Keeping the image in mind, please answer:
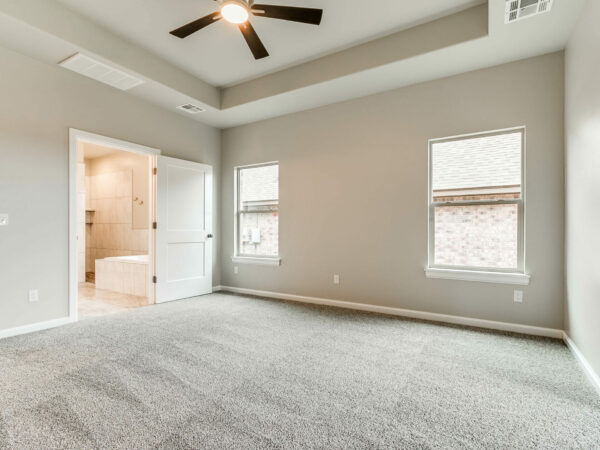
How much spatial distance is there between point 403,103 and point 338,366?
3.19 meters

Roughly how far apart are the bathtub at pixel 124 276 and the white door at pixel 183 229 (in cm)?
51

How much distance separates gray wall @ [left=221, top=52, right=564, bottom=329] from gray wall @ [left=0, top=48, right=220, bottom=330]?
2.38 metres

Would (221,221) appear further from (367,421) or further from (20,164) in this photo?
(367,421)

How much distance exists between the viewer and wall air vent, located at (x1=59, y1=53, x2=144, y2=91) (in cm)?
333

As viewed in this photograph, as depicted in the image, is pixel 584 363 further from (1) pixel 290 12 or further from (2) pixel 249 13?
(2) pixel 249 13

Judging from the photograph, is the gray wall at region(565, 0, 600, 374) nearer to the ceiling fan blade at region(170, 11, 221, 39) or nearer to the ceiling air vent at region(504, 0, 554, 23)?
the ceiling air vent at region(504, 0, 554, 23)

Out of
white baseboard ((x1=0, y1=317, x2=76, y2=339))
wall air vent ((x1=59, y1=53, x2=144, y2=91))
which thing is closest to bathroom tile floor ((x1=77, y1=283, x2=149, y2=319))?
white baseboard ((x1=0, y1=317, x2=76, y2=339))

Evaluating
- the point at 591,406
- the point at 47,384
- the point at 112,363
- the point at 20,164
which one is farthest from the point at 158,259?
the point at 591,406

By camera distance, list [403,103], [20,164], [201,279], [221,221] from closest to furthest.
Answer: [20,164] → [403,103] → [201,279] → [221,221]

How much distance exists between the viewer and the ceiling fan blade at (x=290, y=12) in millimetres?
2441

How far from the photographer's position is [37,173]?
334 cm

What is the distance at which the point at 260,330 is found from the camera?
3.36 metres

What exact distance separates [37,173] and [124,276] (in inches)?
99.6

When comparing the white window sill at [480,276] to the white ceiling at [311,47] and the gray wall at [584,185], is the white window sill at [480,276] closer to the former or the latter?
the gray wall at [584,185]
